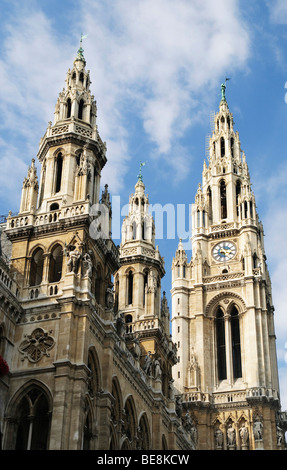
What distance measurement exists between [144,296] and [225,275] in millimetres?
19946

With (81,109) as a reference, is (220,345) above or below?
below

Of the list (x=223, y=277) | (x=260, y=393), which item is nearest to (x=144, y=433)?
(x=260, y=393)

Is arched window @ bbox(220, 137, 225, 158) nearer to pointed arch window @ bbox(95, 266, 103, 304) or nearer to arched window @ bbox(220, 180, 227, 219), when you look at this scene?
arched window @ bbox(220, 180, 227, 219)

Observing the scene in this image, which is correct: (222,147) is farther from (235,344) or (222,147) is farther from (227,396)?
(227,396)

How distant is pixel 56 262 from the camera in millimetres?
45375

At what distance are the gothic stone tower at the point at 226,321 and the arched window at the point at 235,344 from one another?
0.09 meters

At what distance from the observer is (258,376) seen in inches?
2810

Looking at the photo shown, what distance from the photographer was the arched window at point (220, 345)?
2968 inches

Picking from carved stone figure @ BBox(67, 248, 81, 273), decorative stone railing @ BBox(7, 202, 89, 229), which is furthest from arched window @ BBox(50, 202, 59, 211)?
carved stone figure @ BBox(67, 248, 81, 273)

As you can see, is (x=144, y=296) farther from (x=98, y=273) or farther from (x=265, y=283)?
(x=265, y=283)

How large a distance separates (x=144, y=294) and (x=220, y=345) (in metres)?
18.6

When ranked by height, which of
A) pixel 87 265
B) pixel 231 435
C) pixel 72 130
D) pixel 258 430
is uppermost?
pixel 72 130

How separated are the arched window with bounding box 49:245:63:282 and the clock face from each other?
37.9 m

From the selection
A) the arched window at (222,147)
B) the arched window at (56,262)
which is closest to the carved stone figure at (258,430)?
the arched window at (56,262)
